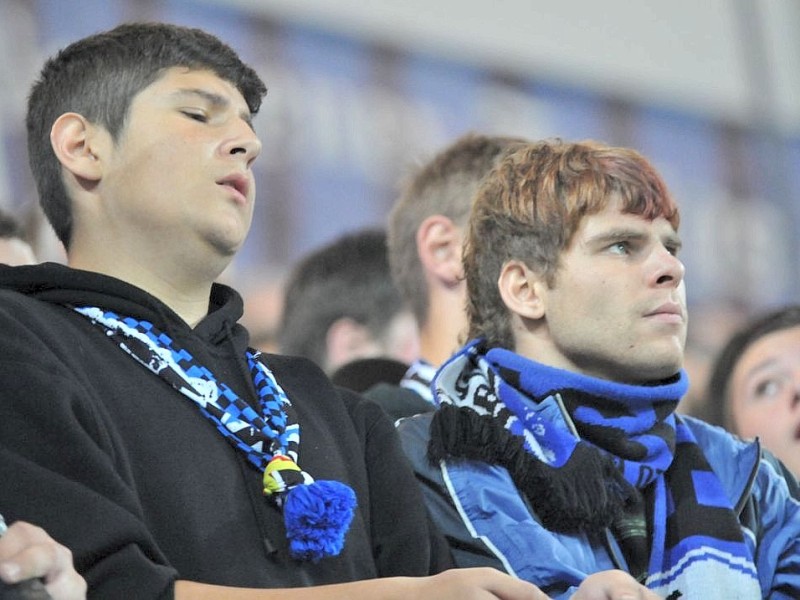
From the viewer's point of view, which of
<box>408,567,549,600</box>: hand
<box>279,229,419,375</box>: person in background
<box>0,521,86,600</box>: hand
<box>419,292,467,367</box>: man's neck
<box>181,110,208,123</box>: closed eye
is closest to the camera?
<box>0,521,86,600</box>: hand

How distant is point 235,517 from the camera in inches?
75.7

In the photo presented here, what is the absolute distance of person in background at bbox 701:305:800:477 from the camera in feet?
10.2

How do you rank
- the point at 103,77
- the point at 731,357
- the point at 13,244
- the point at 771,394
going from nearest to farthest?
the point at 103,77 → the point at 13,244 → the point at 771,394 → the point at 731,357

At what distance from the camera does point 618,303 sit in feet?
7.86

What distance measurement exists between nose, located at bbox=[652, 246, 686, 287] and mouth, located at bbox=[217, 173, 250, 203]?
65 centimetres

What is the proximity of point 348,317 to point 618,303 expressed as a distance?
1.42 m

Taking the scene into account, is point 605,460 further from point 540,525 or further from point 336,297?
point 336,297

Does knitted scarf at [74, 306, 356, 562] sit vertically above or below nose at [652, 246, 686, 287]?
below

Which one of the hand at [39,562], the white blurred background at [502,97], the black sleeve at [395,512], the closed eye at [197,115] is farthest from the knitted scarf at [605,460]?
the white blurred background at [502,97]

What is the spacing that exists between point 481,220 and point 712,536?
2.12ft

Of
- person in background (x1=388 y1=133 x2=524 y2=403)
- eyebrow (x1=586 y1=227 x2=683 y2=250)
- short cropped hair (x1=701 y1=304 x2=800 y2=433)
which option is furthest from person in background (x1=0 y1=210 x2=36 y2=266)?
short cropped hair (x1=701 y1=304 x2=800 y2=433)

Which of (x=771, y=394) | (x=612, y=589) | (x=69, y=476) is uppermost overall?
(x=771, y=394)

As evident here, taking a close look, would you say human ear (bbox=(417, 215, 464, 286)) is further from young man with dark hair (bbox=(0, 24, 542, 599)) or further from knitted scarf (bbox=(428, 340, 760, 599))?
young man with dark hair (bbox=(0, 24, 542, 599))

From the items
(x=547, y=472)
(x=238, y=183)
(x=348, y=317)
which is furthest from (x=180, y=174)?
(x=348, y=317)
